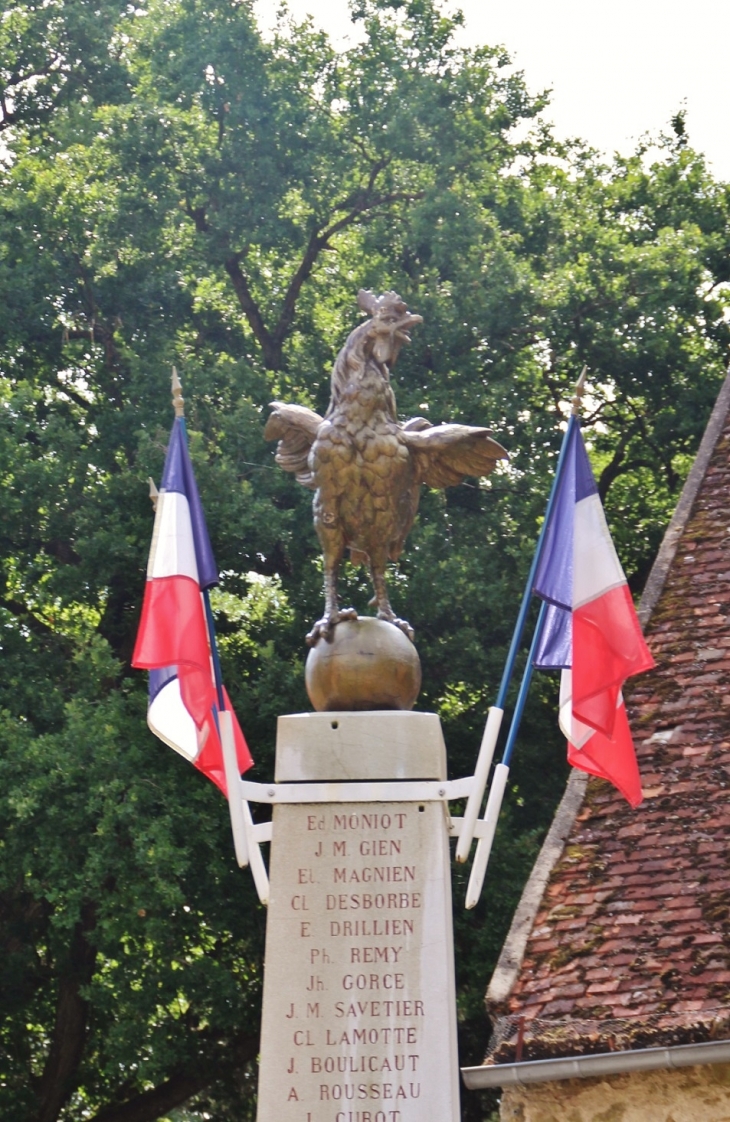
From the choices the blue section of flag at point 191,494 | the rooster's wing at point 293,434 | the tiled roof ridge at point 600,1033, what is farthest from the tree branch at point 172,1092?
the rooster's wing at point 293,434

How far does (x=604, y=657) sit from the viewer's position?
8109mm

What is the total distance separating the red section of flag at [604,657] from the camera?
8.05 meters

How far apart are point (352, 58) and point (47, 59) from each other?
3.32 m

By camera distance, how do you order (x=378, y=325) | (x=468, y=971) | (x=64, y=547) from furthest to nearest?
(x=64, y=547), (x=468, y=971), (x=378, y=325)

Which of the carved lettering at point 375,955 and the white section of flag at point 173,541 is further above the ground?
the white section of flag at point 173,541

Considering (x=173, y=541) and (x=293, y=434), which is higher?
(x=293, y=434)

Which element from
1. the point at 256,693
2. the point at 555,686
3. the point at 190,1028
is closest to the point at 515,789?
the point at 555,686

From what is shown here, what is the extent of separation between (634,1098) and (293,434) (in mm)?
3957

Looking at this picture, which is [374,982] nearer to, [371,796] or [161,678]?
[371,796]

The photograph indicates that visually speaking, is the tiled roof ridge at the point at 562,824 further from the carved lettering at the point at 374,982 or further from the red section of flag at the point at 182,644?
the carved lettering at the point at 374,982

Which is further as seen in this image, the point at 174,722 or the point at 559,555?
the point at 559,555

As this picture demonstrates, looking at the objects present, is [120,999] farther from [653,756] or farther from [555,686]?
[653,756]

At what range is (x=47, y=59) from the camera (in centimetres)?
1948

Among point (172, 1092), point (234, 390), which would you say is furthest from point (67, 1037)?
point (234, 390)
